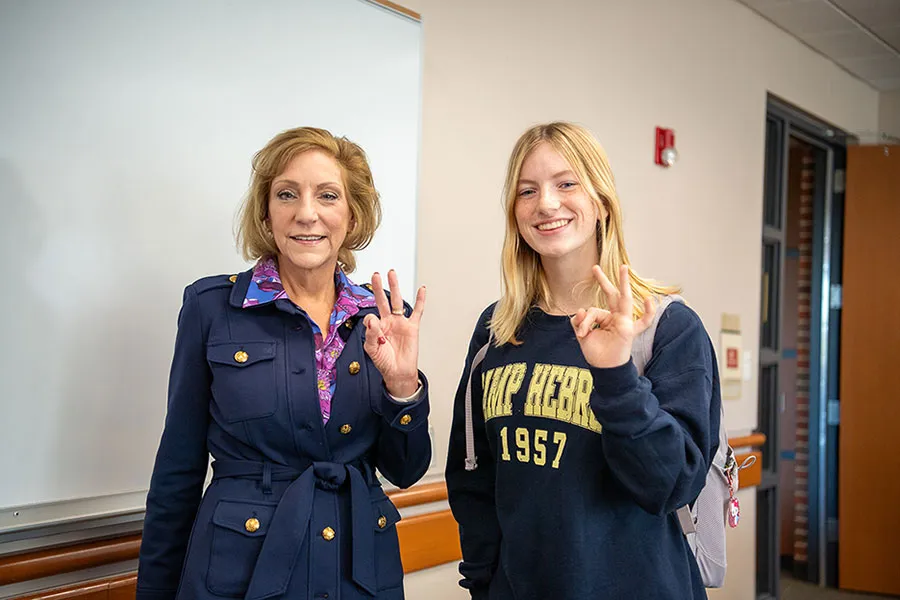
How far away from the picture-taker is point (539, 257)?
5.65 ft

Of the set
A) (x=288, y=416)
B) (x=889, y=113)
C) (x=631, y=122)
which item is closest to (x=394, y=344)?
(x=288, y=416)

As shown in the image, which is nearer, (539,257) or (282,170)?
(282,170)

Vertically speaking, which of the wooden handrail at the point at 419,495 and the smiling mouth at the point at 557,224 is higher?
the smiling mouth at the point at 557,224

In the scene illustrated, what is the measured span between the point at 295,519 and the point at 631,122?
244cm

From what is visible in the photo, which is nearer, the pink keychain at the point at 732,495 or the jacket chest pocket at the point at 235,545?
the jacket chest pocket at the point at 235,545

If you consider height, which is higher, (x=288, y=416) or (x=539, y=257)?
(x=539, y=257)

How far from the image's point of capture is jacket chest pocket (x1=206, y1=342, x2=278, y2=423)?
4.95ft

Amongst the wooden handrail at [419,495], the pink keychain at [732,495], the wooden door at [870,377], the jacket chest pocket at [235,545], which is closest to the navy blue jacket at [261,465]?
the jacket chest pocket at [235,545]

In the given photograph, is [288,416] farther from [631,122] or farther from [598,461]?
[631,122]

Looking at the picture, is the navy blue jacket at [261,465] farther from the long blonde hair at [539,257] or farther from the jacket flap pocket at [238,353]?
the long blonde hair at [539,257]

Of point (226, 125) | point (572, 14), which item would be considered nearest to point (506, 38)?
point (572, 14)

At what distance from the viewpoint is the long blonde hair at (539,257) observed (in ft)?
5.14

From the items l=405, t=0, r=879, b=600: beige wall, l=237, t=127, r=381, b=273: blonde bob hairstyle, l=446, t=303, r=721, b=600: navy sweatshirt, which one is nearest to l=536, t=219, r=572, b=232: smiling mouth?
l=446, t=303, r=721, b=600: navy sweatshirt

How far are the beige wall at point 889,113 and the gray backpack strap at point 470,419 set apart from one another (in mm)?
4738
